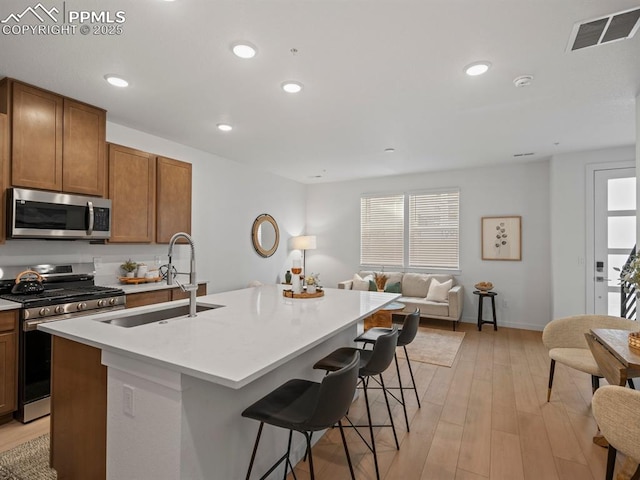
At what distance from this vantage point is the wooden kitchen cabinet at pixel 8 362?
8.04ft

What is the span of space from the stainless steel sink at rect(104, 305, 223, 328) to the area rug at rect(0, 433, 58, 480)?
88 centimetres

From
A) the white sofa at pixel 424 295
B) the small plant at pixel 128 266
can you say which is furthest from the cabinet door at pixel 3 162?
the white sofa at pixel 424 295

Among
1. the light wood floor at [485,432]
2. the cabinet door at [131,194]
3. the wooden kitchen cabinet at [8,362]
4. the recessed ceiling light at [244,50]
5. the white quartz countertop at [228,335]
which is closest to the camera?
the white quartz countertop at [228,335]

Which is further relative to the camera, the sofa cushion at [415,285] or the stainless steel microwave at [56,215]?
the sofa cushion at [415,285]

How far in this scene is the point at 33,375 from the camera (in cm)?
259

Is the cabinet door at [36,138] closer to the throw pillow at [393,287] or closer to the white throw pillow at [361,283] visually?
the white throw pillow at [361,283]

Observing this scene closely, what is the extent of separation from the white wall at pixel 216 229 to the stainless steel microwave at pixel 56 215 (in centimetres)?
36

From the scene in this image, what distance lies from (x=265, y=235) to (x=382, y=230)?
2324 millimetres

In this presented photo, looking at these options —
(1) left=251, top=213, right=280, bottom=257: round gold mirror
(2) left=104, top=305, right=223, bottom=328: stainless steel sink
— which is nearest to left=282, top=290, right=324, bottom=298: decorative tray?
(2) left=104, top=305, right=223, bottom=328: stainless steel sink

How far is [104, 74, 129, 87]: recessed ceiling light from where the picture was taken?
2.69 meters

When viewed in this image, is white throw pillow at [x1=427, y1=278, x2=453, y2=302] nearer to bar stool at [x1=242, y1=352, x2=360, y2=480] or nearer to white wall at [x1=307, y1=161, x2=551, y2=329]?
white wall at [x1=307, y1=161, x2=551, y2=329]

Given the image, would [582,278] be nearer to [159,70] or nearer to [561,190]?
[561,190]

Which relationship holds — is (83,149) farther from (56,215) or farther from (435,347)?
(435,347)

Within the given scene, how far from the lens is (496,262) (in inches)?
226
